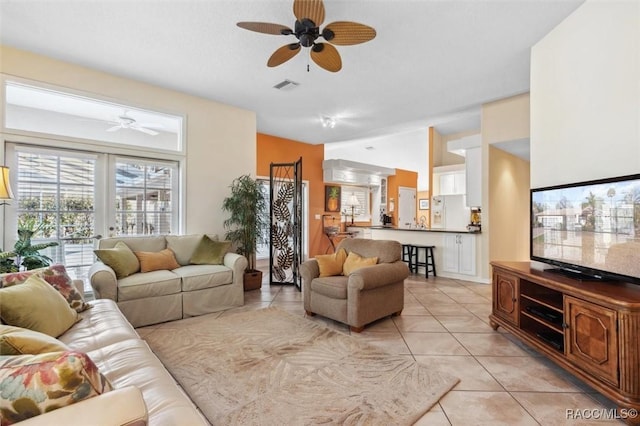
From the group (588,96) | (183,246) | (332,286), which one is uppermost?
(588,96)

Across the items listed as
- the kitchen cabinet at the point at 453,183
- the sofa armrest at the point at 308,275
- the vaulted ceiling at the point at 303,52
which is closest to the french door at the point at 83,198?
the vaulted ceiling at the point at 303,52

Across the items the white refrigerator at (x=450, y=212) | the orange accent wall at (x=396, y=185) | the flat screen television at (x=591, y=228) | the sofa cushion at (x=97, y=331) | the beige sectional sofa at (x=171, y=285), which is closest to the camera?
the sofa cushion at (x=97, y=331)

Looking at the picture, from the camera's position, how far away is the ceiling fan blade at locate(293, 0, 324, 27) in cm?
A: 206

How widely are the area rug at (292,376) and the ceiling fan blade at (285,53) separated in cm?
262

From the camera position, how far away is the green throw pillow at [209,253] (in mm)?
3830

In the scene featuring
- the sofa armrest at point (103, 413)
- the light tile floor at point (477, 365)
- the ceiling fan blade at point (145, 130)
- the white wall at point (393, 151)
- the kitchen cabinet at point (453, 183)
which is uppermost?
the white wall at point (393, 151)

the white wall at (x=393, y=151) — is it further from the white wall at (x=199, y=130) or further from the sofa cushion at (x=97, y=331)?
the sofa cushion at (x=97, y=331)

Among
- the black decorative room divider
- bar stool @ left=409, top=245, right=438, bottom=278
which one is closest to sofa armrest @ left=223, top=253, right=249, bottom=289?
the black decorative room divider

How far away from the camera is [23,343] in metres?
1.04

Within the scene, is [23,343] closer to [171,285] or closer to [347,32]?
[171,285]

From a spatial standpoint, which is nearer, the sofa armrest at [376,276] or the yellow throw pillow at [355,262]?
the sofa armrest at [376,276]

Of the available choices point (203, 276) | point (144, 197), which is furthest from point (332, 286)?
point (144, 197)

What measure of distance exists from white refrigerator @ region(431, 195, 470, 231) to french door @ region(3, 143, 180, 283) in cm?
616

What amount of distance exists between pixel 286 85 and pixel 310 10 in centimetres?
184
